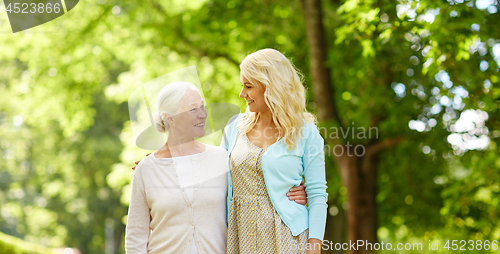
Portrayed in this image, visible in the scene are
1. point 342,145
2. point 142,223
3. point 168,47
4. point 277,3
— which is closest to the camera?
point 142,223

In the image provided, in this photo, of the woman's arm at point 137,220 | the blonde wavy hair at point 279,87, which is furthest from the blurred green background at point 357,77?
the woman's arm at point 137,220

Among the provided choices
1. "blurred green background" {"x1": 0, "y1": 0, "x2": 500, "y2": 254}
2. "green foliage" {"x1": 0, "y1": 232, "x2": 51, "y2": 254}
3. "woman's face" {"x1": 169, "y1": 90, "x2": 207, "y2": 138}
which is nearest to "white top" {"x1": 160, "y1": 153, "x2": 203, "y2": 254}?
"woman's face" {"x1": 169, "y1": 90, "x2": 207, "y2": 138}

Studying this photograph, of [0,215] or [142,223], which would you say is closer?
[142,223]

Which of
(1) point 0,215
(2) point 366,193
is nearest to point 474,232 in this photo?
(2) point 366,193

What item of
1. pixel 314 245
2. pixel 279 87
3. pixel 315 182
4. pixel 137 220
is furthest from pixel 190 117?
pixel 314 245

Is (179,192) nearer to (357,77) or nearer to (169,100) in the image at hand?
(169,100)

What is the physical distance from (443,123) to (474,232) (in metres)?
1.66

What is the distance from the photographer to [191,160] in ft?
8.02

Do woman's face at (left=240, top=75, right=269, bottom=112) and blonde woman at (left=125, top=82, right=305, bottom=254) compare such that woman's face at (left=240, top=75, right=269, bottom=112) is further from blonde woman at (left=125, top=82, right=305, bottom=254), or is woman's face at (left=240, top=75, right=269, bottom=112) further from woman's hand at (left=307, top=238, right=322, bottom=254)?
woman's hand at (left=307, top=238, right=322, bottom=254)

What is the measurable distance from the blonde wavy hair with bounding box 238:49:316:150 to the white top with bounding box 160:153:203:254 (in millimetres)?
442

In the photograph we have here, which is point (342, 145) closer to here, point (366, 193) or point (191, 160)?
point (366, 193)

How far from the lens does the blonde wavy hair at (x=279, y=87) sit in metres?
2.38

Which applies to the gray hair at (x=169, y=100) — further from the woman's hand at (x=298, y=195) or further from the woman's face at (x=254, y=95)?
the woman's hand at (x=298, y=195)

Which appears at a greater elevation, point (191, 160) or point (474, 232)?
point (191, 160)
